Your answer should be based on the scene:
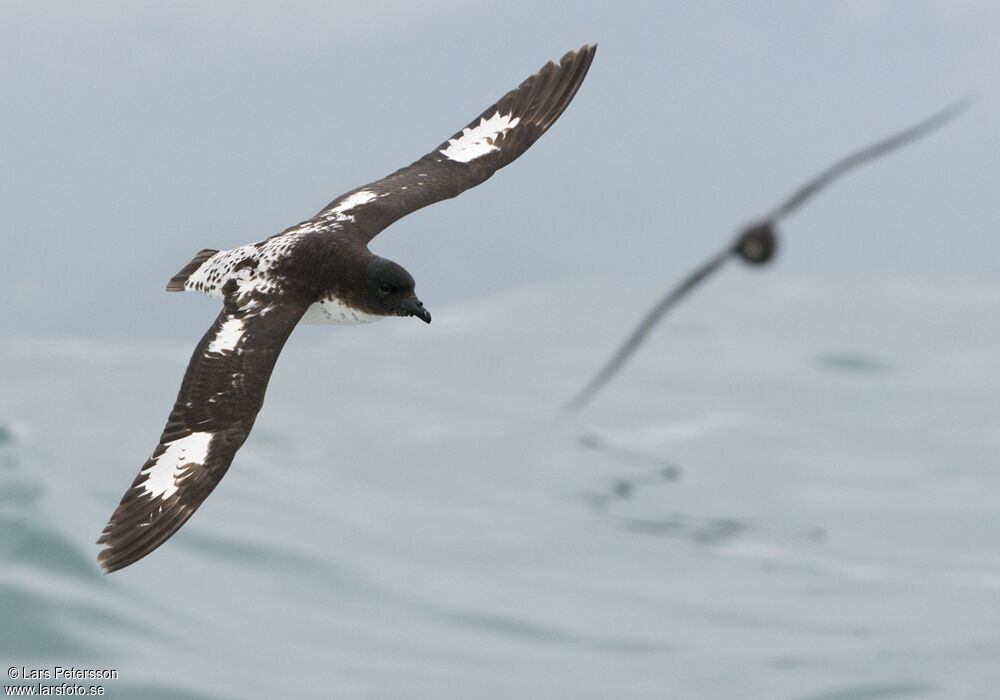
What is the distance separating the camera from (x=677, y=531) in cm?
5444

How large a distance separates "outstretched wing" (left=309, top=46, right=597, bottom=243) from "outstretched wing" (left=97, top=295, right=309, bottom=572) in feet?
7.57

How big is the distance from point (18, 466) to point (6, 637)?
7382mm

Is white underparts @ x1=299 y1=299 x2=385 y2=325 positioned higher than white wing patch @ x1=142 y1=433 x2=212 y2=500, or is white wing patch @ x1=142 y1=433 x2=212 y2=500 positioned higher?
white underparts @ x1=299 y1=299 x2=385 y2=325

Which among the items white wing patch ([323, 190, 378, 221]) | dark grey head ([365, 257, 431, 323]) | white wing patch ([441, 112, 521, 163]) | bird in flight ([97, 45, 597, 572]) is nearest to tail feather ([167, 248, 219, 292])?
bird in flight ([97, 45, 597, 572])

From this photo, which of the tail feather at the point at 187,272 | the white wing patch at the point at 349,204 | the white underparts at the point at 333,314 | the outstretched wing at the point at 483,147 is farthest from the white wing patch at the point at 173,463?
the outstretched wing at the point at 483,147

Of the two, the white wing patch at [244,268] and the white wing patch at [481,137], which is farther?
the white wing patch at [481,137]

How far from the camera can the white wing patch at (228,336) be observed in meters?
10.9

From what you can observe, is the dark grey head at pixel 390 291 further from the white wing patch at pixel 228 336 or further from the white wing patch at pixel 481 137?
the white wing patch at pixel 481 137

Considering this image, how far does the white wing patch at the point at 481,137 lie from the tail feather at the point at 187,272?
9.02 ft

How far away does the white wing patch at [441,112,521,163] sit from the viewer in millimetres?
14344

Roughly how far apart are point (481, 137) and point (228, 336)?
14.5 ft

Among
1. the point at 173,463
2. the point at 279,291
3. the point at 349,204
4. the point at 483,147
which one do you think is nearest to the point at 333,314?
the point at 279,291

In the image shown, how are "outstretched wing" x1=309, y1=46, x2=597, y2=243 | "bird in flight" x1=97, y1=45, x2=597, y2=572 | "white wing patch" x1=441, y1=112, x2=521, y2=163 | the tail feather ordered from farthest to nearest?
"white wing patch" x1=441, y1=112, x2=521, y2=163 < "outstretched wing" x1=309, y1=46, x2=597, y2=243 < the tail feather < "bird in flight" x1=97, y1=45, x2=597, y2=572

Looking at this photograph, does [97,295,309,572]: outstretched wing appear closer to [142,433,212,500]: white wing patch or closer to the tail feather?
[142,433,212,500]: white wing patch
